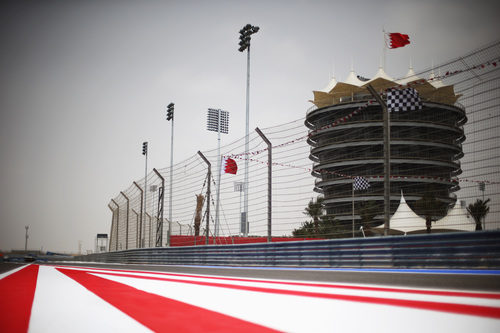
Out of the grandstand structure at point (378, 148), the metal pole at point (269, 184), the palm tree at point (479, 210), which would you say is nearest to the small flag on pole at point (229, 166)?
the metal pole at point (269, 184)

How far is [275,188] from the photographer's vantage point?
892 cm

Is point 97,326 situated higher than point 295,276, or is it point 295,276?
point 97,326

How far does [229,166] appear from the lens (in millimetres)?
11000

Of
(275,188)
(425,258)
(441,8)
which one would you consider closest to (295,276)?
(425,258)

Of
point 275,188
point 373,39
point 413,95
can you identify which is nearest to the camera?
point 413,95

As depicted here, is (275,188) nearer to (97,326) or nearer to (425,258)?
(425,258)

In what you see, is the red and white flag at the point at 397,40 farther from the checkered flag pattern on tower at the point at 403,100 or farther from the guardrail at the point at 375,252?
the guardrail at the point at 375,252

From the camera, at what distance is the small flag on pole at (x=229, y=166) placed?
1102 centimetres

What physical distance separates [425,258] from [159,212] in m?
10.5

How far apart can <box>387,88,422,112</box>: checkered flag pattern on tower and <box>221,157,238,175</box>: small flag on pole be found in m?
4.82

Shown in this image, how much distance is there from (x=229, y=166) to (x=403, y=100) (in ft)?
16.6

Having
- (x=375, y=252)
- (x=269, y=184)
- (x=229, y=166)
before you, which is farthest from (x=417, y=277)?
(x=229, y=166)

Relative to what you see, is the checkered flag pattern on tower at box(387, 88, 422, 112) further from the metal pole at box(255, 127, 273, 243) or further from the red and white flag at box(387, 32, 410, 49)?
the red and white flag at box(387, 32, 410, 49)

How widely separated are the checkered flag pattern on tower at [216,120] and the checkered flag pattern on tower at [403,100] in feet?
121
